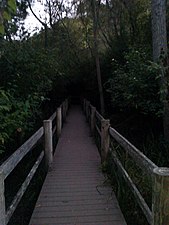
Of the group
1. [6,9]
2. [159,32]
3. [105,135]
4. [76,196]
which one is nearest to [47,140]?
[105,135]

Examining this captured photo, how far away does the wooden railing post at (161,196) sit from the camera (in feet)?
7.45

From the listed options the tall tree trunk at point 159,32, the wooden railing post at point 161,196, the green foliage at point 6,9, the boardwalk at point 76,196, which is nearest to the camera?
the green foliage at point 6,9

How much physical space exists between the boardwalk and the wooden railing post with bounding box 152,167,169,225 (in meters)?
1.38

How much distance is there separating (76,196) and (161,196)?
2526mm

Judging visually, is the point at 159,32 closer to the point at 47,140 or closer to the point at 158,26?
the point at 158,26

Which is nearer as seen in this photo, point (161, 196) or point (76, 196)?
point (161, 196)

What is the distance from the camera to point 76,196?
15.2 feet

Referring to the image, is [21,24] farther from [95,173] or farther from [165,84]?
[95,173]

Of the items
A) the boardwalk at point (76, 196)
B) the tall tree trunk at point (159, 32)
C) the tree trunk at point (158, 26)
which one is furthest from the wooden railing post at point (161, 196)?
the tree trunk at point (158, 26)

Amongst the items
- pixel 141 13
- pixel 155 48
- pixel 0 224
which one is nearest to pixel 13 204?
pixel 0 224

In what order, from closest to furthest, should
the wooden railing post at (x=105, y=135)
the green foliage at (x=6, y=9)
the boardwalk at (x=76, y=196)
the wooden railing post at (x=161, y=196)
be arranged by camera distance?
the green foliage at (x=6, y=9)
the wooden railing post at (x=161, y=196)
the boardwalk at (x=76, y=196)
the wooden railing post at (x=105, y=135)

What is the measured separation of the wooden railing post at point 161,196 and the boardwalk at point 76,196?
1.38 metres

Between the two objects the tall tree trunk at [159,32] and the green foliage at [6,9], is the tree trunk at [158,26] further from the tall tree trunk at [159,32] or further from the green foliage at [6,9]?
the green foliage at [6,9]

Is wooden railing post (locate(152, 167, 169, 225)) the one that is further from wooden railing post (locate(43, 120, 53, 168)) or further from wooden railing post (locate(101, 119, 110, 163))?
wooden railing post (locate(43, 120, 53, 168))
